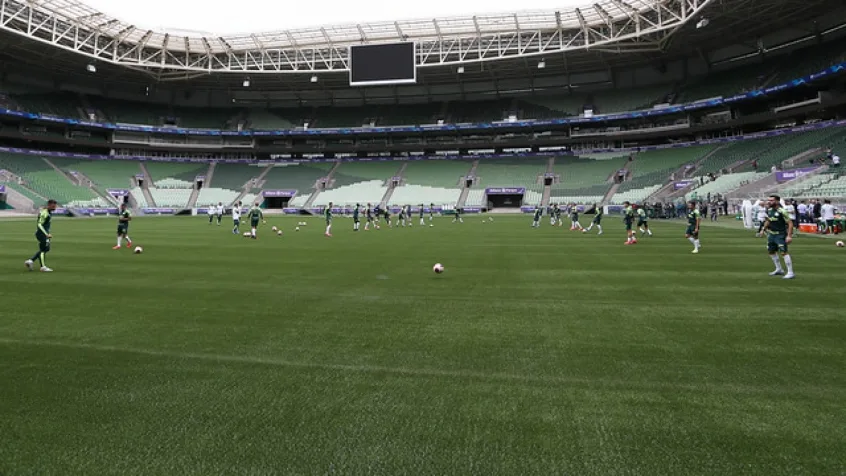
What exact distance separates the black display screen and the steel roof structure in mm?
1687

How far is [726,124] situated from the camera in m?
51.8

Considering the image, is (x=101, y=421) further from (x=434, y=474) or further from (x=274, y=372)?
(x=434, y=474)

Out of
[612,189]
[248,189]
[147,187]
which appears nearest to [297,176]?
[248,189]

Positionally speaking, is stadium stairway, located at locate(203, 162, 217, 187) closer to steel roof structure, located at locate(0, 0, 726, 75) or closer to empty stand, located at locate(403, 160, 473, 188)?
steel roof structure, located at locate(0, 0, 726, 75)

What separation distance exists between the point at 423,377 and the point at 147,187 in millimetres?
66350

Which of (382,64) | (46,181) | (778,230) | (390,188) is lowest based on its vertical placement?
(778,230)

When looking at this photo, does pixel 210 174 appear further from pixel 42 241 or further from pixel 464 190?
pixel 42 241

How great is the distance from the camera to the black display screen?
1868 inches

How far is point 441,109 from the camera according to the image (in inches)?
2648

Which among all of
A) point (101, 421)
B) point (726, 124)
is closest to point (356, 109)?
point (726, 124)

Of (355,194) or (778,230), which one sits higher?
(355,194)

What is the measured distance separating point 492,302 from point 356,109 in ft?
220

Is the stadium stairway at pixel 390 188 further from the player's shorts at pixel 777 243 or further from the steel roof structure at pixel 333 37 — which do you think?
the player's shorts at pixel 777 243

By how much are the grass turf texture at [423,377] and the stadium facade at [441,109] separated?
33.3 m
